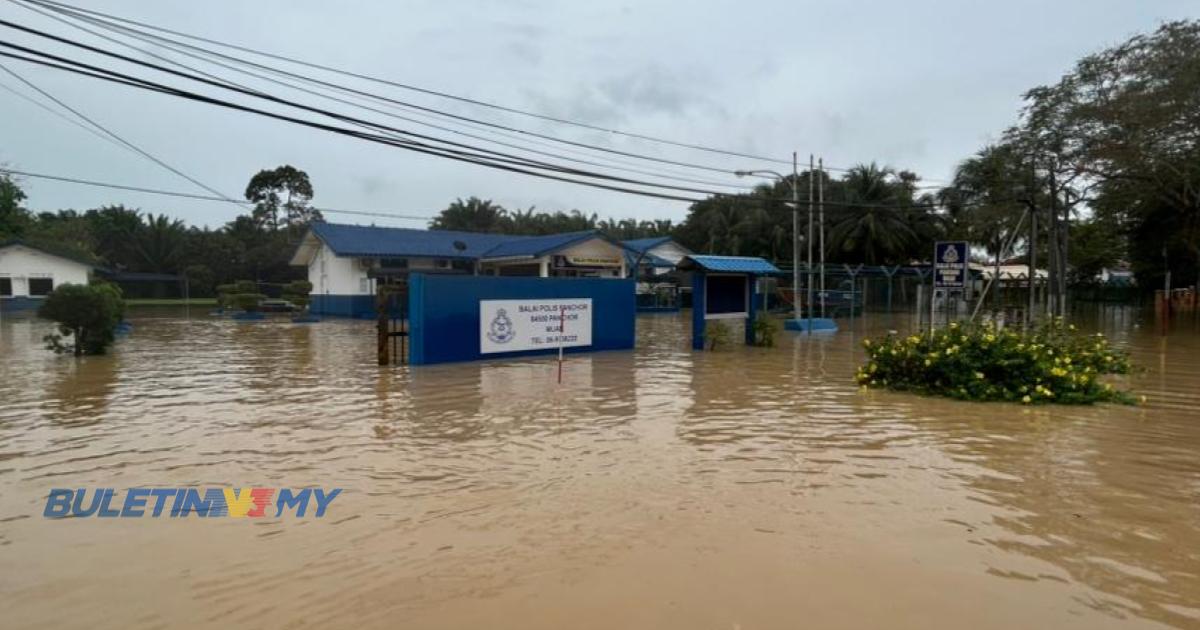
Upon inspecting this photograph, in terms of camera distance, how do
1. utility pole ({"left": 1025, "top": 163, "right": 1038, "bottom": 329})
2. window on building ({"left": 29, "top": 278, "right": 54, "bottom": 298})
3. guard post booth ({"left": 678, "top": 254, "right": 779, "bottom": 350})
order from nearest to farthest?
guard post booth ({"left": 678, "top": 254, "right": 779, "bottom": 350}) < utility pole ({"left": 1025, "top": 163, "right": 1038, "bottom": 329}) < window on building ({"left": 29, "top": 278, "right": 54, "bottom": 298})

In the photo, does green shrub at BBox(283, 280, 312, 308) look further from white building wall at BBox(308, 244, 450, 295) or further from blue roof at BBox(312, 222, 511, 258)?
blue roof at BBox(312, 222, 511, 258)

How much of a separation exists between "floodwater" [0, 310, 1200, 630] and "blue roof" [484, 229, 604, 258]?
2550cm

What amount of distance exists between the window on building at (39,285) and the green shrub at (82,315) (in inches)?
1145

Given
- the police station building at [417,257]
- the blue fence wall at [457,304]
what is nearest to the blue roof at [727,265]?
the blue fence wall at [457,304]

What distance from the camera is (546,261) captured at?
38.1 meters

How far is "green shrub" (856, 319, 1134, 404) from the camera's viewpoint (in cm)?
1088

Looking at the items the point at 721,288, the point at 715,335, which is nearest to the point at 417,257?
the point at 721,288

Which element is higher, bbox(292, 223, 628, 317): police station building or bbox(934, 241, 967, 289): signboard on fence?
bbox(292, 223, 628, 317): police station building

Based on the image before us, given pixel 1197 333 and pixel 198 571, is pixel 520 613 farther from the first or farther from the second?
pixel 1197 333

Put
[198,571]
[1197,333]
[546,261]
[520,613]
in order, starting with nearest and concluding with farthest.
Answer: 1. [520,613]
2. [198,571]
3. [1197,333]
4. [546,261]

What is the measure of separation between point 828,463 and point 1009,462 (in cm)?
187

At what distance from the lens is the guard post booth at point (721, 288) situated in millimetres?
20062

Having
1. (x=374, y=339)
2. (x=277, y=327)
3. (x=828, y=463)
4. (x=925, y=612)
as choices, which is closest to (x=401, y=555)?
(x=925, y=612)

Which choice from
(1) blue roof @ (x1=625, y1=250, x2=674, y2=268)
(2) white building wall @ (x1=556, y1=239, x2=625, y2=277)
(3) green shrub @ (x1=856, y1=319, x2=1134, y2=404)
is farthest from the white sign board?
(2) white building wall @ (x1=556, y1=239, x2=625, y2=277)
